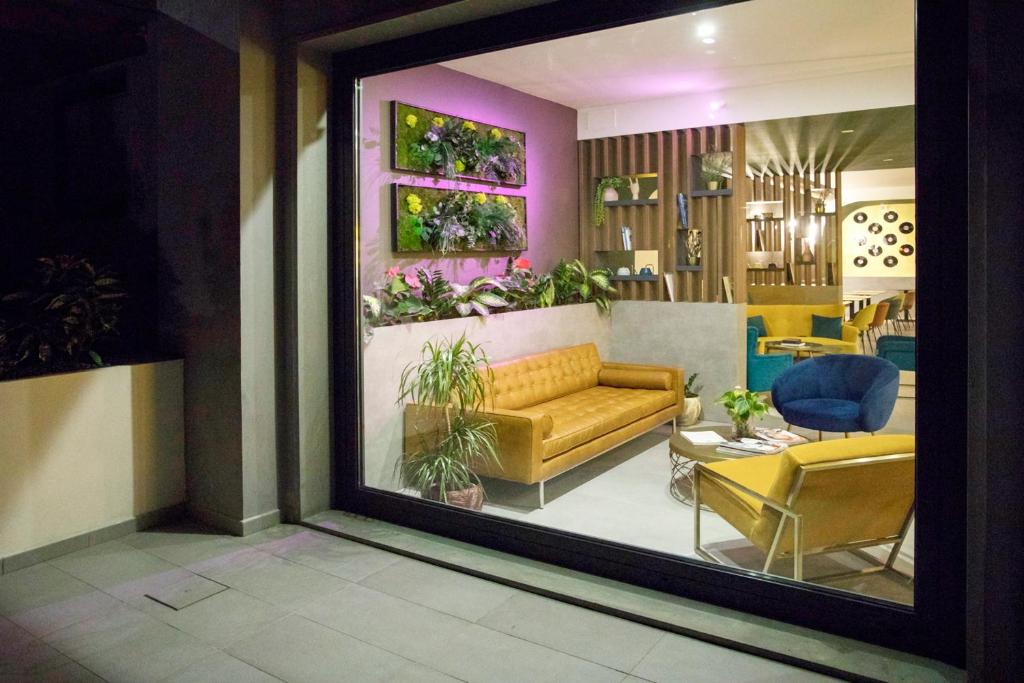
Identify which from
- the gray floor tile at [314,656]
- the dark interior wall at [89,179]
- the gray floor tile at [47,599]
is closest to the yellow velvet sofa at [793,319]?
the gray floor tile at [314,656]

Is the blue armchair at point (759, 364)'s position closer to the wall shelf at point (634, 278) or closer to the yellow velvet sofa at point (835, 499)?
the wall shelf at point (634, 278)

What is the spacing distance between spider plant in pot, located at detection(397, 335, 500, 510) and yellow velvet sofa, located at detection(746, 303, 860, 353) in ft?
8.61

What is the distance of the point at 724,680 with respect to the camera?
8.02ft

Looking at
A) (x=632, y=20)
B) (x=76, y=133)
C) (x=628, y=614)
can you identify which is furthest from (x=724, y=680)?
(x=76, y=133)

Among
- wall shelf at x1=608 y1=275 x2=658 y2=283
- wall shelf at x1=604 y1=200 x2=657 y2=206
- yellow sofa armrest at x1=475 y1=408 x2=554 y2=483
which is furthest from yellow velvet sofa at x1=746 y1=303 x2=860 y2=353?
yellow sofa armrest at x1=475 y1=408 x2=554 y2=483

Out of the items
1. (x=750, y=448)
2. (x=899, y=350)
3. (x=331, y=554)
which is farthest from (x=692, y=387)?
(x=331, y=554)

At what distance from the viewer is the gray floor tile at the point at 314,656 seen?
2.53m

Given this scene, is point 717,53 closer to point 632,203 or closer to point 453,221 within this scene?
point 632,203

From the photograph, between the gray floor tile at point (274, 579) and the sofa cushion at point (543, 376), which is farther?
the sofa cushion at point (543, 376)

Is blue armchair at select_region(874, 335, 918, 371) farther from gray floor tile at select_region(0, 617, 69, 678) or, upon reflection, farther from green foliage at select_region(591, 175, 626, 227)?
green foliage at select_region(591, 175, 626, 227)

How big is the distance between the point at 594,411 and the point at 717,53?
2972 millimetres

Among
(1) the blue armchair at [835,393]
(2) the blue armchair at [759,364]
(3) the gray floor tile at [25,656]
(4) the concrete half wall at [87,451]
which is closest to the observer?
(3) the gray floor tile at [25,656]

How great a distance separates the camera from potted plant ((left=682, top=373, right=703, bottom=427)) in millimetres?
6487

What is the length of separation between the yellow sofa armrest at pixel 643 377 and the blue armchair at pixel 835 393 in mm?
1061
